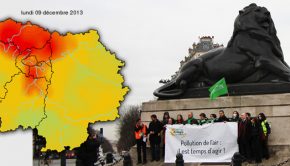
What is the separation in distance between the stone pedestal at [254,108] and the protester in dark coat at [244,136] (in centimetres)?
67

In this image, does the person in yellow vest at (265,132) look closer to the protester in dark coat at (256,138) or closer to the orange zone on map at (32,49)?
the protester in dark coat at (256,138)

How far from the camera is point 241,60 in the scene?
16.5 m

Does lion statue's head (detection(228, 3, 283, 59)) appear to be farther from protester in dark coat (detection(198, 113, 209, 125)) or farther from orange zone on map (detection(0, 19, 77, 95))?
orange zone on map (detection(0, 19, 77, 95))

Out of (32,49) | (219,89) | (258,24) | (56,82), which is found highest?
(258,24)

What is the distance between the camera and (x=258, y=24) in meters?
16.6

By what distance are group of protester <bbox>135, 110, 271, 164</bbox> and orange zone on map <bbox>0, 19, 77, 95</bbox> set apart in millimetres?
5862

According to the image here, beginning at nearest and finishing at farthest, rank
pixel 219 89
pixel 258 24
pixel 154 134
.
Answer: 1. pixel 154 134
2. pixel 219 89
3. pixel 258 24

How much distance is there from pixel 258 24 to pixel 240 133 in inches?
173

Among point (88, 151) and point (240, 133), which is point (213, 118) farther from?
point (88, 151)

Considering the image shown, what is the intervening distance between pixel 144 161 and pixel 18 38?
6869 mm

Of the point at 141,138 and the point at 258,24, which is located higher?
the point at 258,24

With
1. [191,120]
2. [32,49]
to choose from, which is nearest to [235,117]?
[191,120]

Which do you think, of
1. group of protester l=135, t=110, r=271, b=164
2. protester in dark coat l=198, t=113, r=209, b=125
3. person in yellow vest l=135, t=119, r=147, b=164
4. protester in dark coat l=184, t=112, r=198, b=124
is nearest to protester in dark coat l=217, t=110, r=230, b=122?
group of protester l=135, t=110, r=271, b=164

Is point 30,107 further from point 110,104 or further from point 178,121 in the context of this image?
point 178,121
